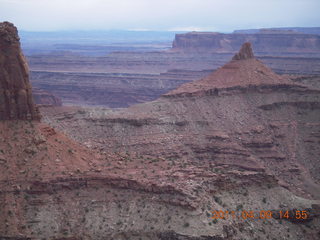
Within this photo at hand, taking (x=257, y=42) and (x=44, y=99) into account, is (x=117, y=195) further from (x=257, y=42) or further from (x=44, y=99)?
(x=257, y=42)

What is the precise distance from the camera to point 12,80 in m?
32.8

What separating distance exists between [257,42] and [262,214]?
13652 centimetres

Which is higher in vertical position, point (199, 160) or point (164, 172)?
point (164, 172)

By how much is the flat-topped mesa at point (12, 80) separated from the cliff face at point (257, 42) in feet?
427

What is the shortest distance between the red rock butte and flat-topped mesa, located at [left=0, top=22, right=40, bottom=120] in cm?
2858

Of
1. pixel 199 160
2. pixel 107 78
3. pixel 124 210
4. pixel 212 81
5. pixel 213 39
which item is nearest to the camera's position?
pixel 124 210

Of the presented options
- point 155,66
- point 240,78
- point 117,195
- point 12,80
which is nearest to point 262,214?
point 117,195

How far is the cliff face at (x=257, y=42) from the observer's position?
155 metres

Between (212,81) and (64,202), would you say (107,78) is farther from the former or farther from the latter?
(64,202)

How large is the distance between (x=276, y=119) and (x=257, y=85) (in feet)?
18.2

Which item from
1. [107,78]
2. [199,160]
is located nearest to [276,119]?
[199,160]

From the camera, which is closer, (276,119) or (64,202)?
(64,202)

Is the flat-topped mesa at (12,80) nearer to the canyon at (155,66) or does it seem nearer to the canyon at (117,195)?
the canyon at (117,195)

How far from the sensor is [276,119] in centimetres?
5816
